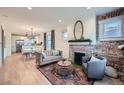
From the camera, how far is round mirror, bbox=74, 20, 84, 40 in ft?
12.7

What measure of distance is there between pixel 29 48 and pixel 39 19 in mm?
3377

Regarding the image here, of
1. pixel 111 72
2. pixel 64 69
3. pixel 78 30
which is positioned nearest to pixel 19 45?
pixel 78 30

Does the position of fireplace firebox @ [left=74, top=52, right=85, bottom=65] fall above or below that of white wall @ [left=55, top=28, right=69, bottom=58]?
below

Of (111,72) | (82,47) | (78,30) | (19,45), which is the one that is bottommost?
(111,72)

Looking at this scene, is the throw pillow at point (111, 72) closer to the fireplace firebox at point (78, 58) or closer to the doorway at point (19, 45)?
the fireplace firebox at point (78, 58)

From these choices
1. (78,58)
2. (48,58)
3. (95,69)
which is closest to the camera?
(95,69)

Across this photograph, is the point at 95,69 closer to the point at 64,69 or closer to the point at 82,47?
the point at 64,69

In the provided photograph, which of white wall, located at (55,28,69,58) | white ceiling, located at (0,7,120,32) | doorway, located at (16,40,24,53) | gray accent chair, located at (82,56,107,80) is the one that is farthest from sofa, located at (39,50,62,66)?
doorway, located at (16,40,24,53)

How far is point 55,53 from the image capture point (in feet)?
15.9

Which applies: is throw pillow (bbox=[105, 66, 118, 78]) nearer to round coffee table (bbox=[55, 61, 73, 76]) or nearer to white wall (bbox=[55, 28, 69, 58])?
round coffee table (bbox=[55, 61, 73, 76])

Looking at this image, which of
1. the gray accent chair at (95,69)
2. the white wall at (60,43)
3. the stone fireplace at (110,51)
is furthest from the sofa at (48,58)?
the gray accent chair at (95,69)

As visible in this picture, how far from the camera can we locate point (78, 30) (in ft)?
13.5

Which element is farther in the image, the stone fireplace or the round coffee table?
the round coffee table
